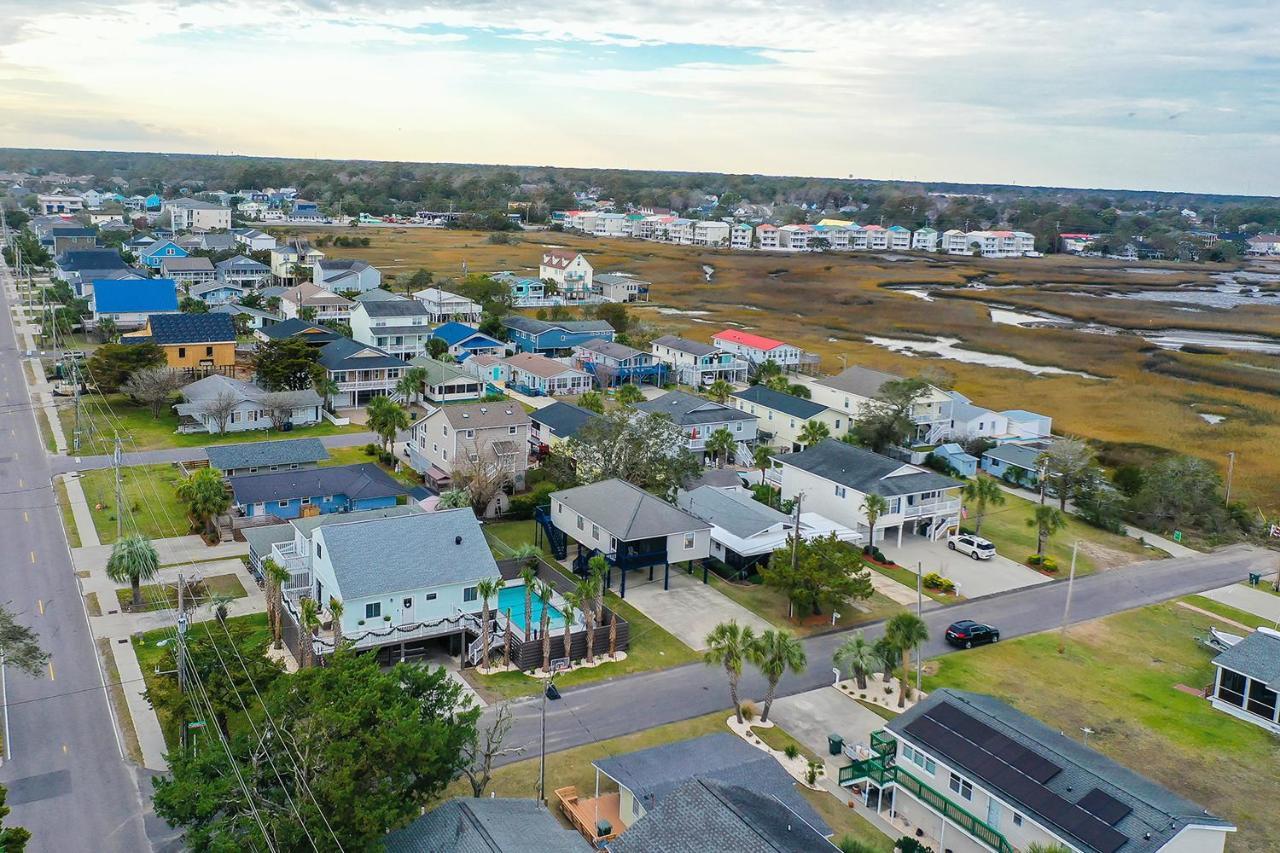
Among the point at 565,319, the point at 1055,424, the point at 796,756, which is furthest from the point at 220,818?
the point at 565,319

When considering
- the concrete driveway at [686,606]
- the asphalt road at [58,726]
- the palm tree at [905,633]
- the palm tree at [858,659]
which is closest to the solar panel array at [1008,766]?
the palm tree at [905,633]

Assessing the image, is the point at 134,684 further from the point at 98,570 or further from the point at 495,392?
the point at 495,392

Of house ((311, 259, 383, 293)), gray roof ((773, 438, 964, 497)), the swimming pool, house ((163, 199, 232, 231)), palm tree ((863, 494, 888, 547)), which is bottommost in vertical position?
the swimming pool

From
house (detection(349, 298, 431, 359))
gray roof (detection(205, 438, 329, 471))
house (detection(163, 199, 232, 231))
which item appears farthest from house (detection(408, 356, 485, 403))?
house (detection(163, 199, 232, 231))

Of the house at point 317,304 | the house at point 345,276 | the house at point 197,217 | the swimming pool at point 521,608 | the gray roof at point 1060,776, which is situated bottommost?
the swimming pool at point 521,608

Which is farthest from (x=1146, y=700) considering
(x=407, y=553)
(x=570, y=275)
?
(x=570, y=275)

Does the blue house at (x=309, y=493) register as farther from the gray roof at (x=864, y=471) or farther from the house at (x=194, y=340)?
the house at (x=194, y=340)

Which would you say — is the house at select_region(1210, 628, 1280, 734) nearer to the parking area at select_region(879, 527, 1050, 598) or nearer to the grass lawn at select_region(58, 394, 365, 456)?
the parking area at select_region(879, 527, 1050, 598)

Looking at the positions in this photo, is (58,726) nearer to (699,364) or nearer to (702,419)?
(702,419)
